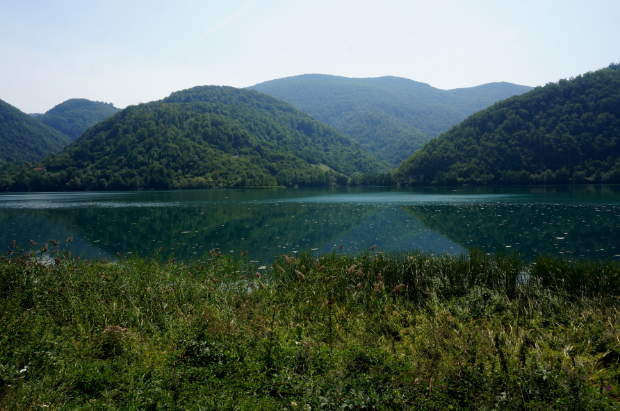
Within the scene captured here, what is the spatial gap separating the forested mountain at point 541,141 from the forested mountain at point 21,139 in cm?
16802

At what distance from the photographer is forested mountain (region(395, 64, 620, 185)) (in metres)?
92.1

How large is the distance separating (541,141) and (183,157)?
119557mm

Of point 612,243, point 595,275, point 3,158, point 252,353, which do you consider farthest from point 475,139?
point 3,158

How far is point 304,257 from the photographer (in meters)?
10.6

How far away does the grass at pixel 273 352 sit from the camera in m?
3.54

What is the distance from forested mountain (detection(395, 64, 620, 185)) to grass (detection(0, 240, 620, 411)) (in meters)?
106

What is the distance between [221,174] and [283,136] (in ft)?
220

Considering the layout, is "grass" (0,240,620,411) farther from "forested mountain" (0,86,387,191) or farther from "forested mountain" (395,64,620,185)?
"forested mountain" (0,86,387,191)

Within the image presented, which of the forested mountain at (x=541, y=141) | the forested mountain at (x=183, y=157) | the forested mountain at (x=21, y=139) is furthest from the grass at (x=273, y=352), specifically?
the forested mountain at (x=21, y=139)

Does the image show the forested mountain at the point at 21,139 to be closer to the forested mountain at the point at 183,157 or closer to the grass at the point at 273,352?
the forested mountain at the point at 183,157

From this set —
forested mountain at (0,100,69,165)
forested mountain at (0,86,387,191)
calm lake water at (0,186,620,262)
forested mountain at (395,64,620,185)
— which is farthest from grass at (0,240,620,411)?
forested mountain at (0,100,69,165)

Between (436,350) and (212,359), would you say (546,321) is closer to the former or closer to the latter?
(436,350)

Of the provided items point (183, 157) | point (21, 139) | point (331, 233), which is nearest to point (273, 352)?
point (331, 233)

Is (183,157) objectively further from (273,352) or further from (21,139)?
(273,352)
